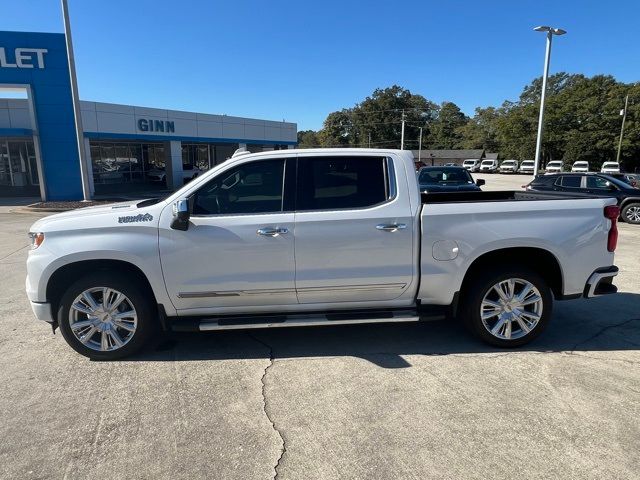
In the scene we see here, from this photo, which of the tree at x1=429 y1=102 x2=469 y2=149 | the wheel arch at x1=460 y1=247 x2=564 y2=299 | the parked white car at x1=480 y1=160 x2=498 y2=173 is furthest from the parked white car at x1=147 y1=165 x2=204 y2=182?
the tree at x1=429 y1=102 x2=469 y2=149

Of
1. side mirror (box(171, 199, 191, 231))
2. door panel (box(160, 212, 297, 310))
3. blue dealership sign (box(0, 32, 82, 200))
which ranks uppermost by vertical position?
blue dealership sign (box(0, 32, 82, 200))

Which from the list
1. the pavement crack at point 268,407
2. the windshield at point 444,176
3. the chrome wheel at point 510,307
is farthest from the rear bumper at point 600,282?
the windshield at point 444,176

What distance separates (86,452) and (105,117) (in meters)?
25.2

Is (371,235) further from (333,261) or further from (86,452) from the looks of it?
(86,452)

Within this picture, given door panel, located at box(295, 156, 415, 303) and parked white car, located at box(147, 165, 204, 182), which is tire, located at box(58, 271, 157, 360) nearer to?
door panel, located at box(295, 156, 415, 303)

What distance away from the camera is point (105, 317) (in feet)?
13.3

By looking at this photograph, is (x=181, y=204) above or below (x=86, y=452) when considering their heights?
above

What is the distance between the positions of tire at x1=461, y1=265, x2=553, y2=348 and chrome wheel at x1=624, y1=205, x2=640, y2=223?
11.7 meters

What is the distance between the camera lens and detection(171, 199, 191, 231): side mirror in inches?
149

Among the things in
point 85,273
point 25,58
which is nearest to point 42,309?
point 85,273

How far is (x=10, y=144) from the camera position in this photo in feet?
81.9

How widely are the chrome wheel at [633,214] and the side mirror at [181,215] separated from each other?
14.3m

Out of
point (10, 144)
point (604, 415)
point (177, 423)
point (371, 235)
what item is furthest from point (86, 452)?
point (10, 144)

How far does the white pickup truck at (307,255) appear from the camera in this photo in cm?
390
